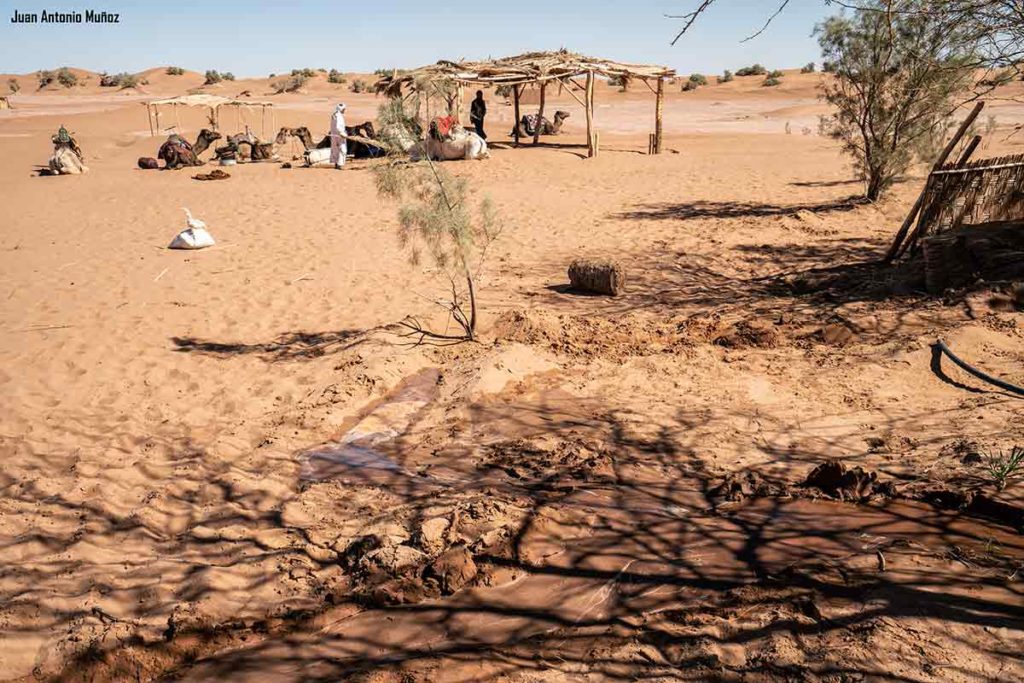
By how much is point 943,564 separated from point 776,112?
1281 inches

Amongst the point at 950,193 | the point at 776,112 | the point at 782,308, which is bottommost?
the point at 782,308

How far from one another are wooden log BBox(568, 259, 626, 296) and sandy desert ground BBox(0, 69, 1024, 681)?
7.5 inches

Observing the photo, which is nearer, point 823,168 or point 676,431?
point 676,431

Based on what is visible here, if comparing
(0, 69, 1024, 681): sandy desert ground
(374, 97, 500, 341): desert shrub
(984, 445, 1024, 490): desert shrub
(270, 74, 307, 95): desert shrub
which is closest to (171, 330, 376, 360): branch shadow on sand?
(0, 69, 1024, 681): sandy desert ground

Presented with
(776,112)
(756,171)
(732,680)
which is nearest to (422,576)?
(732,680)

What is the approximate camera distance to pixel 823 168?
1603 cm

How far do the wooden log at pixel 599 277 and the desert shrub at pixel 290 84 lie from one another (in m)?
41.3

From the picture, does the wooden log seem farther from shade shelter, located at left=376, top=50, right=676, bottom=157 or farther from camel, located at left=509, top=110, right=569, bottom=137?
camel, located at left=509, top=110, right=569, bottom=137

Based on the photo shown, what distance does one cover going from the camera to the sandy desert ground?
286 cm

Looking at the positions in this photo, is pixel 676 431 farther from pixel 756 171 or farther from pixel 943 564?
pixel 756 171

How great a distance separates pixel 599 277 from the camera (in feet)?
24.8

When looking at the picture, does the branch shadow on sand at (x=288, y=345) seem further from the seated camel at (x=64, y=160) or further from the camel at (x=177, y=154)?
the seated camel at (x=64, y=160)

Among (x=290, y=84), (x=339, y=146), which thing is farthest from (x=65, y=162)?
(x=290, y=84)

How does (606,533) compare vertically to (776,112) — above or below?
below
